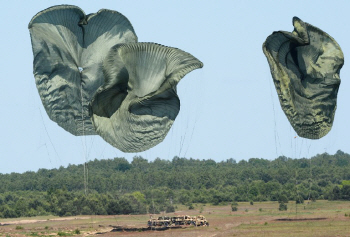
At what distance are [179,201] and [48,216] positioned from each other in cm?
1632

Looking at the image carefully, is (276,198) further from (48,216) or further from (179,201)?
(48,216)

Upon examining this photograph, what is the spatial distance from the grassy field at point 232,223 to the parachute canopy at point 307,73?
9.98 meters

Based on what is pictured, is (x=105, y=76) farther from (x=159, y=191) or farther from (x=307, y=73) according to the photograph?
(x=159, y=191)

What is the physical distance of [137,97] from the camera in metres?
45.3

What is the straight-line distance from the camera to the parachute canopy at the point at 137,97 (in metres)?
44.3

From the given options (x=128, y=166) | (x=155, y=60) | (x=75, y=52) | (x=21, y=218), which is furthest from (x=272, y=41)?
(x=128, y=166)

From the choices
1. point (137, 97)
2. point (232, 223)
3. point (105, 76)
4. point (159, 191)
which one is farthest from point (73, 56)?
point (159, 191)

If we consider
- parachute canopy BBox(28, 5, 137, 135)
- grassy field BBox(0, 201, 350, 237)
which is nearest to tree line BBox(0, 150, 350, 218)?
grassy field BBox(0, 201, 350, 237)

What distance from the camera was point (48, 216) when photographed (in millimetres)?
86938

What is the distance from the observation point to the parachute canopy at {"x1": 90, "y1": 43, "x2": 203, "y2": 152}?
44312mm

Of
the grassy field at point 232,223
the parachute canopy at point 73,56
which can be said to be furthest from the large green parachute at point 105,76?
the grassy field at point 232,223

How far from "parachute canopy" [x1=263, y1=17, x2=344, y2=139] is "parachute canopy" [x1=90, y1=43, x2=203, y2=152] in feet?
19.7

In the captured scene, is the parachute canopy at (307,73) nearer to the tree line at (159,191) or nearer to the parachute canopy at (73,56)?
the parachute canopy at (73,56)

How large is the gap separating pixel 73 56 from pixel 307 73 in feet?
43.9
